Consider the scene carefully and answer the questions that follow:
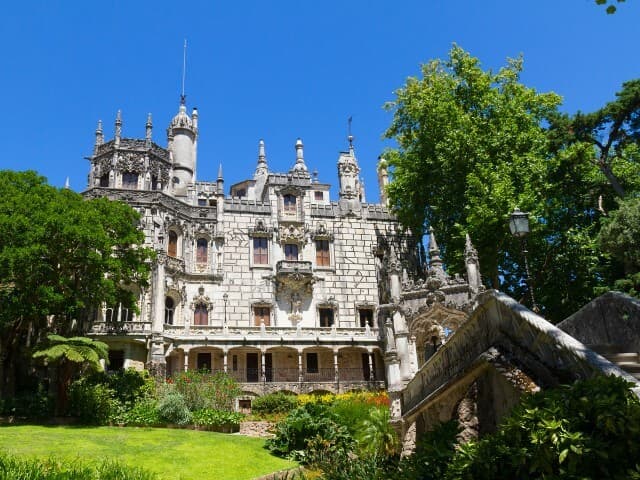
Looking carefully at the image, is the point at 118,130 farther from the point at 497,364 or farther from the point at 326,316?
the point at 497,364

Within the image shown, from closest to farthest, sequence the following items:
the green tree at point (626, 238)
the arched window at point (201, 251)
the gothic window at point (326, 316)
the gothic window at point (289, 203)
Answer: the green tree at point (626, 238), the arched window at point (201, 251), the gothic window at point (326, 316), the gothic window at point (289, 203)

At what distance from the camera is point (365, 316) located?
128 ft

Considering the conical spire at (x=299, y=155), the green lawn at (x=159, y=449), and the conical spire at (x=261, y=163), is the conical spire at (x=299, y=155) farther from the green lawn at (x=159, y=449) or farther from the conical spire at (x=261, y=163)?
the green lawn at (x=159, y=449)

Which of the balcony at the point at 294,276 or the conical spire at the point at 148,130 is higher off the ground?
the conical spire at the point at 148,130

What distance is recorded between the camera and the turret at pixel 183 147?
153 feet

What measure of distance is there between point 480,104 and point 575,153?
765 cm

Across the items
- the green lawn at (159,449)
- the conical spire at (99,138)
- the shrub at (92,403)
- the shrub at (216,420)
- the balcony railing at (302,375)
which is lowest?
the green lawn at (159,449)

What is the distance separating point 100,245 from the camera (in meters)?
26.1

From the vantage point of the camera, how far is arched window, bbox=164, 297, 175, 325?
35719mm

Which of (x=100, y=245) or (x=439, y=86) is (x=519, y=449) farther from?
(x=439, y=86)

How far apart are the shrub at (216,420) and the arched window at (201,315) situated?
11297 millimetres

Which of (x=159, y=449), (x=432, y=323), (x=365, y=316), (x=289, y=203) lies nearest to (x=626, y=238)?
(x=432, y=323)

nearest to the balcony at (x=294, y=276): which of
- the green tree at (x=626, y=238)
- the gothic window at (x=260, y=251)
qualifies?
the gothic window at (x=260, y=251)

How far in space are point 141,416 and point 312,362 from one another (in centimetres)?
1362
